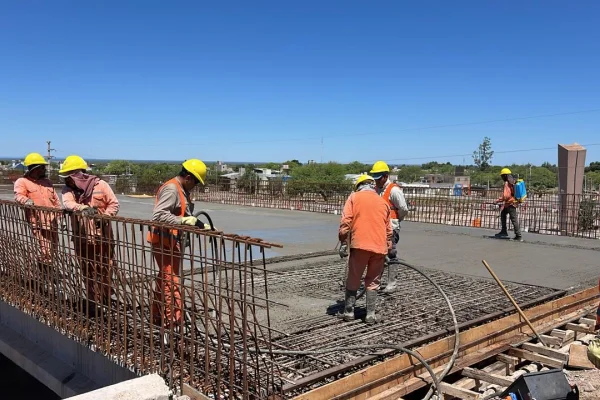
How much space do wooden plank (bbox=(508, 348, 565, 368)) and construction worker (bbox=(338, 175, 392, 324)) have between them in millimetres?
1437

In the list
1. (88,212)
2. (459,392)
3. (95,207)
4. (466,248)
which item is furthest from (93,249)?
(466,248)

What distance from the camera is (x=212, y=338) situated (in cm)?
439

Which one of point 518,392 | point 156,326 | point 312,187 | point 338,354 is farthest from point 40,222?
point 312,187

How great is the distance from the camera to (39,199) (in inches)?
243

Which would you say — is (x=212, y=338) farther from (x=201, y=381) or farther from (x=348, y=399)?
(x=348, y=399)

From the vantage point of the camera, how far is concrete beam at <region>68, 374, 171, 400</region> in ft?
11.0

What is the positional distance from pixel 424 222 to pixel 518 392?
44.4ft

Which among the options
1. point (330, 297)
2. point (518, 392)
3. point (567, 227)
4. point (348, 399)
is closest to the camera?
point (518, 392)

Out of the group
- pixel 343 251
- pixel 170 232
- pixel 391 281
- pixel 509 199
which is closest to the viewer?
pixel 170 232

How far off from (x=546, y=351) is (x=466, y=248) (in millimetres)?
6430

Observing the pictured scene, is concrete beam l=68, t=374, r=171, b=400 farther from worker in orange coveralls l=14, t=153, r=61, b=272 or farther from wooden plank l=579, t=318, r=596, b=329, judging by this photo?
wooden plank l=579, t=318, r=596, b=329

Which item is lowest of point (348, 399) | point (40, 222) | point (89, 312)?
point (348, 399)

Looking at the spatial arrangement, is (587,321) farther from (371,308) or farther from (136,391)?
(136,391)

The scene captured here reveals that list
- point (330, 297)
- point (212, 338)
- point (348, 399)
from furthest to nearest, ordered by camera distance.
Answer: point (330, 297) → point (212, 338) → point (348, 399)
